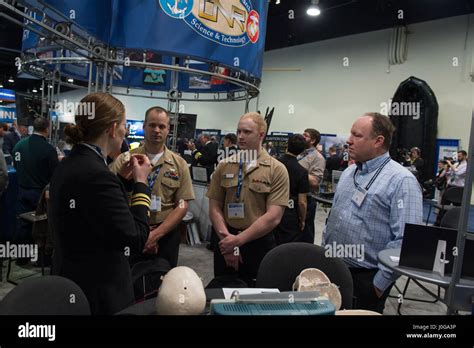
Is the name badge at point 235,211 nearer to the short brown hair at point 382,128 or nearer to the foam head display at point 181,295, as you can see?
the short brown hair at point 382,128

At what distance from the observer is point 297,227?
3.54m

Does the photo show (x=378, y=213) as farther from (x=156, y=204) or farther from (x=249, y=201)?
(x=156, y=204)

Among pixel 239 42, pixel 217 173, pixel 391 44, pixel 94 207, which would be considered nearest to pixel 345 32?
pixel 391 44

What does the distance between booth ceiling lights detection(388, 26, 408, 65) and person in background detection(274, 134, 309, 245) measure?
8739mm

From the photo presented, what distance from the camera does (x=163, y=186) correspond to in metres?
2.46

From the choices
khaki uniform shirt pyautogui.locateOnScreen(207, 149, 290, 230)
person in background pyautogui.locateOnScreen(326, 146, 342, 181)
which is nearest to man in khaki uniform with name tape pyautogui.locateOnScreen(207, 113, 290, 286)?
khaki uniform shirt pyautogui.locateOnScreen(207, 149, 290, 230)

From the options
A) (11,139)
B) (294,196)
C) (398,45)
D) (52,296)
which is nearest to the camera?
(52,296)

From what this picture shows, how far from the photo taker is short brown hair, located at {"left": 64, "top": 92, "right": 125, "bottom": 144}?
1.40 metres

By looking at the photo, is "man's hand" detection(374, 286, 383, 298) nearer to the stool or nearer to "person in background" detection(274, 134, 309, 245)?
"person in background" detection(274, 134, 309, 245)

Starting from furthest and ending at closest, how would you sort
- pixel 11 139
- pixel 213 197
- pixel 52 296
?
pixel 11 139
pixel 213 197
pixel 52 296

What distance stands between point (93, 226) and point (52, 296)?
0.88 ft

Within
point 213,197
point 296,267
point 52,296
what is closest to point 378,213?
point 296,267
